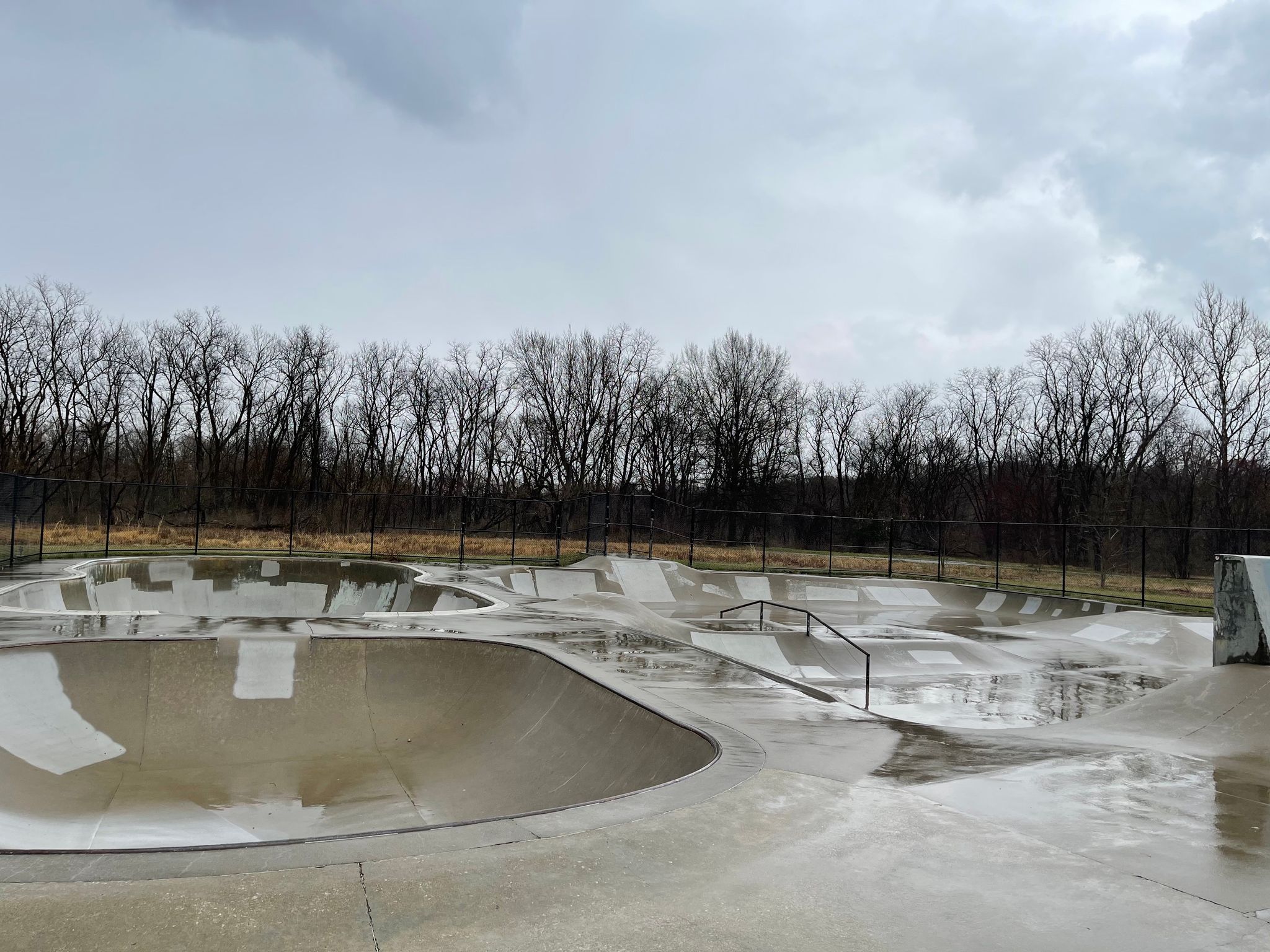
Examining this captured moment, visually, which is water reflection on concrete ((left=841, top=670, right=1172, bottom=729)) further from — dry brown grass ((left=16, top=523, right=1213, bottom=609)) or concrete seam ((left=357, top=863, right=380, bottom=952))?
dry brown grass ((left=16, top=523, right=1213, bottom=609))

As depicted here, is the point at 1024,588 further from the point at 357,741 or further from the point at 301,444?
the point at 301,444

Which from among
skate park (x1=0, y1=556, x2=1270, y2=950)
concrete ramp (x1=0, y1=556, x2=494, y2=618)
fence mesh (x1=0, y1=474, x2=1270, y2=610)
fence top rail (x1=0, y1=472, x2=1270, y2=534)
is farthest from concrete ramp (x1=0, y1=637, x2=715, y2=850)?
fence mesh (x1=0, y1=474, x2=1270, y2=610)

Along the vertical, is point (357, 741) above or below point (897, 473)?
below

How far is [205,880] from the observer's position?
3.19 m

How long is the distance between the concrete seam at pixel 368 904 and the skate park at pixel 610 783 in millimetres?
13

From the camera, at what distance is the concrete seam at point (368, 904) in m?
2.76

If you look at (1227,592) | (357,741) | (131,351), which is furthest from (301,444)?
(1227,592)

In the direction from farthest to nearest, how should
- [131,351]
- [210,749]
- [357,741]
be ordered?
[131,351]
[357,741]
[210,749]

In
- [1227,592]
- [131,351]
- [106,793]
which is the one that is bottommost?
[106,793]

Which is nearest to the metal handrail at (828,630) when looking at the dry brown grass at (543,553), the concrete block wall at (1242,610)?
the concrete block wall at (1242,610)

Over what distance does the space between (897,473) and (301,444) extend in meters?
38.7

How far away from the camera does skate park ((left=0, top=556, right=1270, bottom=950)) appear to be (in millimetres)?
3094

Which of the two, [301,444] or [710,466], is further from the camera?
[710,466]

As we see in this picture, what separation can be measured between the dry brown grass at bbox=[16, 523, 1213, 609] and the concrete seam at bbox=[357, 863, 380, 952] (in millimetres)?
20593
